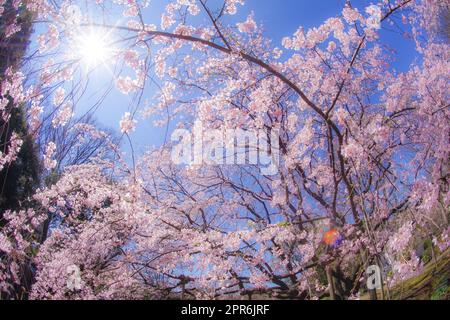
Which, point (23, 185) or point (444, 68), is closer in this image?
point (444, 68)

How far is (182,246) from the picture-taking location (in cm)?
871

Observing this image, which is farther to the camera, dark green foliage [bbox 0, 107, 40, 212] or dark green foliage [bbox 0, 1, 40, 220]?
dark green foliage [bbox 0, 107, 40, 212]

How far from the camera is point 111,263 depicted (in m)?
11.6

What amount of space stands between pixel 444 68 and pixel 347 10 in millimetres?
3226

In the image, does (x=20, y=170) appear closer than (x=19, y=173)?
No

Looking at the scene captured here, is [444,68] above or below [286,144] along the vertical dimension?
above

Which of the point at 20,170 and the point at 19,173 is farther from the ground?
the point at 20,170

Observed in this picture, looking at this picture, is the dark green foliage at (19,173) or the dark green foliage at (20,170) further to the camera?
the dark green foliage at (19,173)
